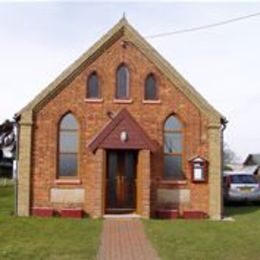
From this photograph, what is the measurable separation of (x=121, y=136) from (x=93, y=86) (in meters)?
2.51

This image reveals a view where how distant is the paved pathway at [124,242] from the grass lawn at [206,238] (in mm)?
287

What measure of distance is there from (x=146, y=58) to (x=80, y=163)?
4.91 meters

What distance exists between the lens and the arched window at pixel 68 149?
85.0ft

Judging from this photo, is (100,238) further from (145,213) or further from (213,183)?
(213,183)

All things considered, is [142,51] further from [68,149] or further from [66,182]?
[66,182]

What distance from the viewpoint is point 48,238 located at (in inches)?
702

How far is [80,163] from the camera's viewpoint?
25844mm

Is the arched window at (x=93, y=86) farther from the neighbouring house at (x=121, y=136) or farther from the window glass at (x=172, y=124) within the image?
the window glass at (x=172, y=124)

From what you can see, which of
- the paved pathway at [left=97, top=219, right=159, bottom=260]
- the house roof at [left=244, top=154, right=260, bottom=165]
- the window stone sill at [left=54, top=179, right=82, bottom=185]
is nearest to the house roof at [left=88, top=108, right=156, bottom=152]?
the window stone sill at [left=54, top=179, right=82, bottom=185]

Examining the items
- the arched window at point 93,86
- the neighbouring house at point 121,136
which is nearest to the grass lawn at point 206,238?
the neighbouring house at point 121,136

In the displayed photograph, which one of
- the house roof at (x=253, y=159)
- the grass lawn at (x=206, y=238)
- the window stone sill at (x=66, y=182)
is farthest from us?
the house roof at (x=253, y=159)

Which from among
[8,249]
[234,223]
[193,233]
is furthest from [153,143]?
[8,249]

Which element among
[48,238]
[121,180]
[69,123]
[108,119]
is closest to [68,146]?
[69,123]

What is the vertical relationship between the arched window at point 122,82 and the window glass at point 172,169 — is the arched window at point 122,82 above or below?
above
